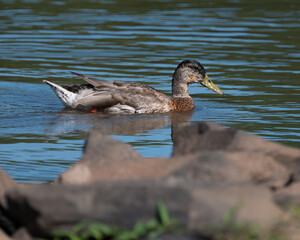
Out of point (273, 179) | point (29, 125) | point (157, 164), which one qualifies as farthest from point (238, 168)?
point (29, 125)

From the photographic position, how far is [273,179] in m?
5.17

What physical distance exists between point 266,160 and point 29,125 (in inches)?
244

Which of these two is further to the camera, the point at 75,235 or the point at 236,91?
the point at 236,91

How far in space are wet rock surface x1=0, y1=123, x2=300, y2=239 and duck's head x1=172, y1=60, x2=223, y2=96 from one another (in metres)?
7.44

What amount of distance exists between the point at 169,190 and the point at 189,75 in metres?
8.86

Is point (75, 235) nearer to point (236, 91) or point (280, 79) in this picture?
point (236, 91)

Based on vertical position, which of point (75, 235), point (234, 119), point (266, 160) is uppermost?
point (266, 160)

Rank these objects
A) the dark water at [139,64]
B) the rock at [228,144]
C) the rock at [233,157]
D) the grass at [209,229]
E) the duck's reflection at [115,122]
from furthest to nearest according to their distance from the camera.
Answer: the duck's reflection at [115,122] < the dark water at [139,64] < the rock at [228,144] < the rock at [233,157] < the grass at [209,229]

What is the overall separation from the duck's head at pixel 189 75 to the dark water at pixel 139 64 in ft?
1.32

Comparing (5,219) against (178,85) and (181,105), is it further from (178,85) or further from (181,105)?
(178,85)

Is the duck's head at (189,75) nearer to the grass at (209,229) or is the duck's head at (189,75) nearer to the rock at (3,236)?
the rock at (3,236)

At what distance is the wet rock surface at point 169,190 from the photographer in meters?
4.40

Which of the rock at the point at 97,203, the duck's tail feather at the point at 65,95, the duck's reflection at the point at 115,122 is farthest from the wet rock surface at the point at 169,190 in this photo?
the duck's tail feather at the point at 65,95

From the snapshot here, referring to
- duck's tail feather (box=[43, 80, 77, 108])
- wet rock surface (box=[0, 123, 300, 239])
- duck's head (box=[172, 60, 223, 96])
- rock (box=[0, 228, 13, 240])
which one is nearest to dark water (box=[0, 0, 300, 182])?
duck's tail feather (box=[43, 80, 77, 108])
